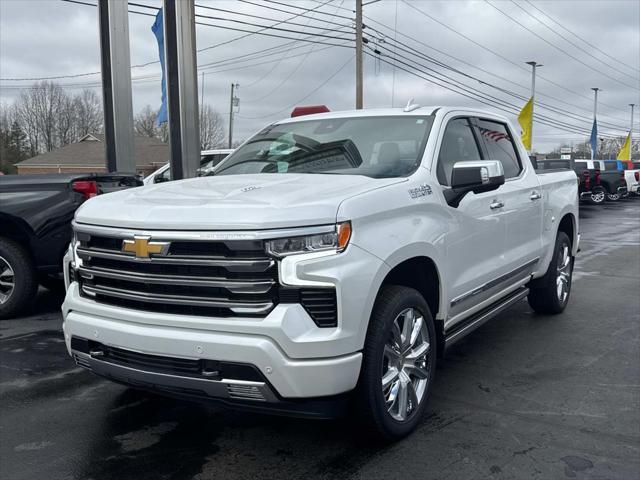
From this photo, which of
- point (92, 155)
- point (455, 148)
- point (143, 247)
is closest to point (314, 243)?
point (143, 247)

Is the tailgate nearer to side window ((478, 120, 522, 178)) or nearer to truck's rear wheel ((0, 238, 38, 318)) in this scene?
truck's rear wheel ((0, 238, 38, 318))

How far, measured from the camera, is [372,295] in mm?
3213

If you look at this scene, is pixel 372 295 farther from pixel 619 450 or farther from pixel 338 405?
pixel 619 450

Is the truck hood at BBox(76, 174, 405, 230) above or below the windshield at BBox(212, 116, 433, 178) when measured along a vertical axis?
below

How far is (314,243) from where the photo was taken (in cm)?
307

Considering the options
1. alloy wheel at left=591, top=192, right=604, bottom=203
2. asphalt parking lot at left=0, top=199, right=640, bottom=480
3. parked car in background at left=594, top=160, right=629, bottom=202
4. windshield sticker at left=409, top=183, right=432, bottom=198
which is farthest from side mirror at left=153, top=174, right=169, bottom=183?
parked car in background at left=594, top=160, right=629, bottom=202

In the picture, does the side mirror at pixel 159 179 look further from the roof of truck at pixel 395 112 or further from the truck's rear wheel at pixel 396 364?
the truck's rear wheel at pixel 396 364

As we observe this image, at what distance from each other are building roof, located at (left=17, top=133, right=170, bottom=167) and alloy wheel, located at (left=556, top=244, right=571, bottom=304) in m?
48.4

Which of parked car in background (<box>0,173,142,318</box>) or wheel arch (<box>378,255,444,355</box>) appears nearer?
wheel arch (<box>378,255,444,355</box>)

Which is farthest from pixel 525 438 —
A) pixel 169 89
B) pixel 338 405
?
pixel 169 89

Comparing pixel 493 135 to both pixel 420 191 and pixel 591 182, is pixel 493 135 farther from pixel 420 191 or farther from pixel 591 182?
pixel 591 182

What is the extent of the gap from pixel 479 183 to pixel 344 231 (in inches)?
56.7

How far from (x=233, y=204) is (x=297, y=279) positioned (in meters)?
0.52

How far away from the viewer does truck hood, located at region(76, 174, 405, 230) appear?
3061mm
